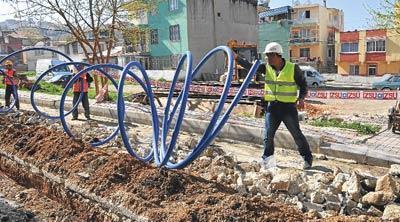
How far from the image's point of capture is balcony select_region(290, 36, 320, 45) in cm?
4731

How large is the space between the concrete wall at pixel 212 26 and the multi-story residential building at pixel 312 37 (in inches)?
449

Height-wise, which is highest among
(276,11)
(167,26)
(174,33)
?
(276,11)

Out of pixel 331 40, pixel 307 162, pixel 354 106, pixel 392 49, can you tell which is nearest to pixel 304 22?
pixel 331 40

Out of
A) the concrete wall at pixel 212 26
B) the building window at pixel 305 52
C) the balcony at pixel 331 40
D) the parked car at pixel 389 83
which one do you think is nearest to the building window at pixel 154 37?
the concrete wall at pixel 212 26

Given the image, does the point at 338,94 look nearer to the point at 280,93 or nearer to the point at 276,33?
the point at 280,93

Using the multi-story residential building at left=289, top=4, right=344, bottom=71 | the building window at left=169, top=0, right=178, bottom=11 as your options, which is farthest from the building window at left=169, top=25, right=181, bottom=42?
the multi-story residential building at left=289, top=4, right=344, bottom=71

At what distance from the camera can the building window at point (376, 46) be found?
3777 centimetres

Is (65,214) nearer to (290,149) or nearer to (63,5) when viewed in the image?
(290,149)

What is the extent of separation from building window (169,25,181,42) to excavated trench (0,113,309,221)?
30921mm

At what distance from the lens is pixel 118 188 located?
4375 mm

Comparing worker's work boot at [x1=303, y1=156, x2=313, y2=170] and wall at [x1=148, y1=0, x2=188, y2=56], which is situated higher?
wall at [x1=148, y1=0, x2=188, y2=56]

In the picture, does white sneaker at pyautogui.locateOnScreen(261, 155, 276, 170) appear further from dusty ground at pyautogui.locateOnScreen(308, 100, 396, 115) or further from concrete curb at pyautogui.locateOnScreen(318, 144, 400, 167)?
dusty ground at pyautogui.locateOnScreen(308, 100, 396, 115)

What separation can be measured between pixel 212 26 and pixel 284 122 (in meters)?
31.7

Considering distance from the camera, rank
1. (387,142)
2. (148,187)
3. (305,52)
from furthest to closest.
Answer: (305,52) < (387,142) < (148,187)
